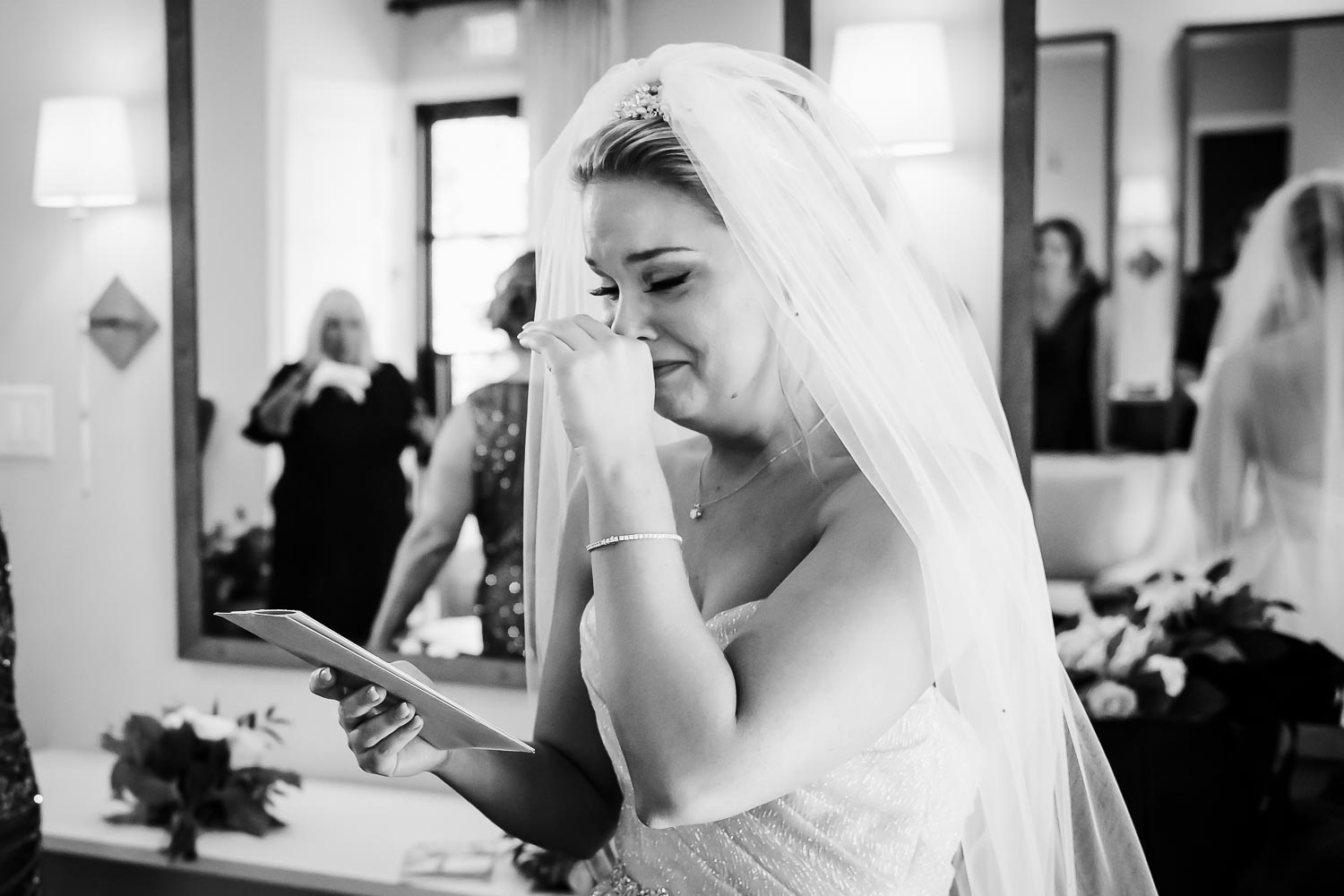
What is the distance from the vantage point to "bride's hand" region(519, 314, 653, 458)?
1.06 metres

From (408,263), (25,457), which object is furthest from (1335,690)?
(25,457)

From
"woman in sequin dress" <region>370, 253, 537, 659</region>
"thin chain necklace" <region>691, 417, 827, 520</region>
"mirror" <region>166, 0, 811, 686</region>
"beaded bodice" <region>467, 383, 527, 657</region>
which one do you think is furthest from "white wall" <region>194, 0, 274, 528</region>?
"thin chain necklace" <region>691, 417, 827, 520</region>

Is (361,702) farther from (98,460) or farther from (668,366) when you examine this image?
(98,460)

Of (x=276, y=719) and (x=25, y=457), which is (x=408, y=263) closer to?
(x=276, y=719)

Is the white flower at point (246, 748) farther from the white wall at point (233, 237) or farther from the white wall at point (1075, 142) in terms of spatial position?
the white wall at point (1075, 142)

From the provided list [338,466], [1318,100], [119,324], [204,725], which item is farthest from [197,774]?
[1318,100]

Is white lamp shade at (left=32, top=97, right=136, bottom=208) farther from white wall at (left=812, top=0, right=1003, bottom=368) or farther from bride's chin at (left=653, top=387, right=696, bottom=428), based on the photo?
bride's chin at (left=653, top=387, right=696, bottom=428)

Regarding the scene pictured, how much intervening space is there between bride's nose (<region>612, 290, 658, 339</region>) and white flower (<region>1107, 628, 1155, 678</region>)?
3.11 ft

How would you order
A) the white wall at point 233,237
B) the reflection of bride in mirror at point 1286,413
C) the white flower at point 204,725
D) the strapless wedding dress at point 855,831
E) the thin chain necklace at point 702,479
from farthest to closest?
the white wall at point 233,237 → the white flower at point 204,725 → the reflection of bride in mirror at point 1286,413 → the thin chain necklace at point 702,479 → the strapless wedding dress at point 855,831

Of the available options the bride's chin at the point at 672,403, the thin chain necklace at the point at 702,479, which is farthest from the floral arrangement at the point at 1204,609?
the bride's chin at the point at 672,403

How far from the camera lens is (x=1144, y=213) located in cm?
183

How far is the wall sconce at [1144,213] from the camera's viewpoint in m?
1.82

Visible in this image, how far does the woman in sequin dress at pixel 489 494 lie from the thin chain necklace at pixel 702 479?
0.79 meters

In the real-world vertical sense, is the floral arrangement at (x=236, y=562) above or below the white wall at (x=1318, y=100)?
below
